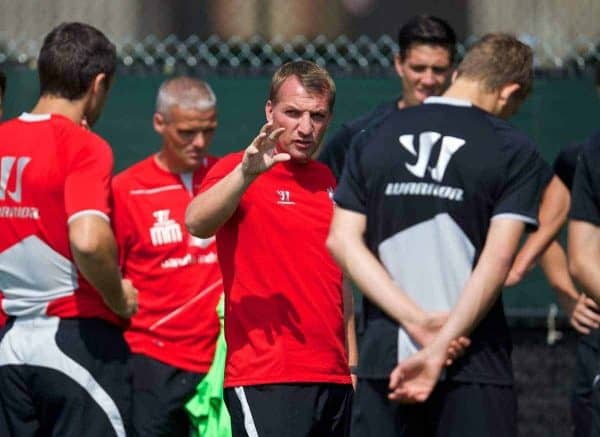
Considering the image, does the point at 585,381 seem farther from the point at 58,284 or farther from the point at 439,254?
the point at 58,284

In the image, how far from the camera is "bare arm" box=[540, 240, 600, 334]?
264 inches

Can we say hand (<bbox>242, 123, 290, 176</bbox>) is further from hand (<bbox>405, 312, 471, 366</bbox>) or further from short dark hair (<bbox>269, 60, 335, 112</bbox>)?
hand (<bbox>405, 312, 471, 366</bbox>)

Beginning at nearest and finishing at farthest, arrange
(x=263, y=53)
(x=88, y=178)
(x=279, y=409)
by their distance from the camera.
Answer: (x=279, y=409)
(x=88, y=178)
(x=263, y=53)

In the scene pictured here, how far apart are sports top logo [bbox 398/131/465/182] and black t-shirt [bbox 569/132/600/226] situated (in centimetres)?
103

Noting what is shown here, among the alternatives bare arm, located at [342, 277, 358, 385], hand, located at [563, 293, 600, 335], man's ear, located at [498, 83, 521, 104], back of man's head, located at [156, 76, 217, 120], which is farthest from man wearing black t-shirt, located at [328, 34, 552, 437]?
back of man's head, located at [156, 76, 217, 120]

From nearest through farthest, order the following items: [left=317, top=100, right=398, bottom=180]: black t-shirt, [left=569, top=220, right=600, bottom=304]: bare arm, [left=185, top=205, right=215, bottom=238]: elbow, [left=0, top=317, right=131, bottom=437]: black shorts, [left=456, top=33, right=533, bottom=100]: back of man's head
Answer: [left=456, top=33, right=533, bottom=100]: back of man's head, [left=185, top=205, right=215, bottom=238]: elbow, [left=569, top=220, right=600, bottom=304]: bare arm, [left=0, top=317, right=131, bottom=437]: black shorts, [left=317, top=100, right=398, bottom=180]: black t-shirt

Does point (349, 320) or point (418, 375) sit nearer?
point (418, 375)

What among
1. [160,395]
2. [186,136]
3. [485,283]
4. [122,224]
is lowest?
[160,395]

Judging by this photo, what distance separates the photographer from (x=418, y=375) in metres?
4.89

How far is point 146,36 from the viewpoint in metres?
9.24

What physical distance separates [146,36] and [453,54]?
2278 mm

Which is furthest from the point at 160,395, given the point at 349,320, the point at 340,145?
the point at 349,320

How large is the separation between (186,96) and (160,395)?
5.10 ft

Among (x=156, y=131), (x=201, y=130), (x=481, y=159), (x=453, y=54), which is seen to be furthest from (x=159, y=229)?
(x=481, y=159)
